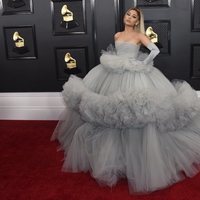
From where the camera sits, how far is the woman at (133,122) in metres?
2.02

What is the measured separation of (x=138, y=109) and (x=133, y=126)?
0.14 metres

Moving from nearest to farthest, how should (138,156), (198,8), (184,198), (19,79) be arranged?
(184,198) → (138,156) → (198,8) → (19,79)

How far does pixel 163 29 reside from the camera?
2.99 metres

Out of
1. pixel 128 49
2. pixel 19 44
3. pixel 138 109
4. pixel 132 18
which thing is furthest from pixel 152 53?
pixel 19 44

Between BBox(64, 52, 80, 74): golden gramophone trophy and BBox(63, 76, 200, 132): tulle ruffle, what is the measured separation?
3.17 ft

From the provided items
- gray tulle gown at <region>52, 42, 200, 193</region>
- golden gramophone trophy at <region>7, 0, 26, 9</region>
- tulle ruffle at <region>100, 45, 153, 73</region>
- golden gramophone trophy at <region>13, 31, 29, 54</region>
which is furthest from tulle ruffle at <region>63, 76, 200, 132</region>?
golden gramophone trophy at <region>7, 0, 26, 9</region>

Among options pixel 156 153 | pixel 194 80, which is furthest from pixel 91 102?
pixel 194 80

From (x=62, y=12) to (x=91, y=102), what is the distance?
51.4 inches

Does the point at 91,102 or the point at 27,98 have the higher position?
the point at 91,102

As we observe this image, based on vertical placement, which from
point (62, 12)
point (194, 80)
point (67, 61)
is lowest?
point (194, 80)

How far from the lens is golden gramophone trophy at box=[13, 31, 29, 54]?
10.6ft

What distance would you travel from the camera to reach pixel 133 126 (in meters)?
2.09

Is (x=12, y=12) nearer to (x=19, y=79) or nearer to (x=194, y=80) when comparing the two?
(x=19, y=79)

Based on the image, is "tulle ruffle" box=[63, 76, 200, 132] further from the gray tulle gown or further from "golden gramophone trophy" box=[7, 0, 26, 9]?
"golden gramophone trophy" box=[7, 0, 26, 9]
